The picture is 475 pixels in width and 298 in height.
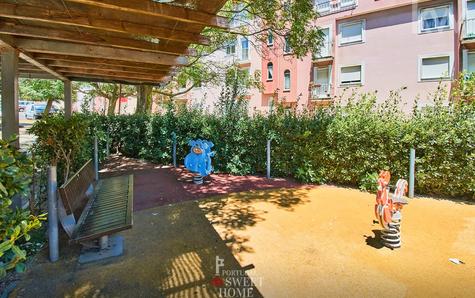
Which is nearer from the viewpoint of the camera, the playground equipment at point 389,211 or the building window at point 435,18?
the playground equipment at point 389,211

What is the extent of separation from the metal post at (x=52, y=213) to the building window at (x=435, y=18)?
1987 centimetres

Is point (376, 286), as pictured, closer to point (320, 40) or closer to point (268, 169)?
point (268, 169)

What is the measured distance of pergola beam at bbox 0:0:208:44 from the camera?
341 centimetres

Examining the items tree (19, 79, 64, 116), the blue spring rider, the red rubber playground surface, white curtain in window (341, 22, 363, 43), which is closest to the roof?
the blue spring rider

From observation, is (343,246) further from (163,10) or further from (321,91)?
(321,91)

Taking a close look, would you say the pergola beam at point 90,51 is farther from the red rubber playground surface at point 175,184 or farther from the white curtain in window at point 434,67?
the white curtain in window at point 434,67

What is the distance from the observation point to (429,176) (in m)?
5.70

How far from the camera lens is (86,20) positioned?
371 cm

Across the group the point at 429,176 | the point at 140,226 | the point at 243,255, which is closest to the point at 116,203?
the point at 140,226

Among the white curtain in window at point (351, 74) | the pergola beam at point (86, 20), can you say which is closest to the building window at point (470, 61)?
the white curtain in window at point (351, 74)

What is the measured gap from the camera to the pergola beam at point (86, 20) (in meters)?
3.41

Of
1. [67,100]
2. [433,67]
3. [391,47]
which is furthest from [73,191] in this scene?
[391,47]

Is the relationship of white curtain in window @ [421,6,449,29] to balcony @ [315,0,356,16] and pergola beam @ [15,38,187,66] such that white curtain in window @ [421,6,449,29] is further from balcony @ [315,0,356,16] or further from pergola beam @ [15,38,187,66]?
pergola beam @ [15,38,187,66]

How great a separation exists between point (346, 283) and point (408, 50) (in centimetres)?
1829
